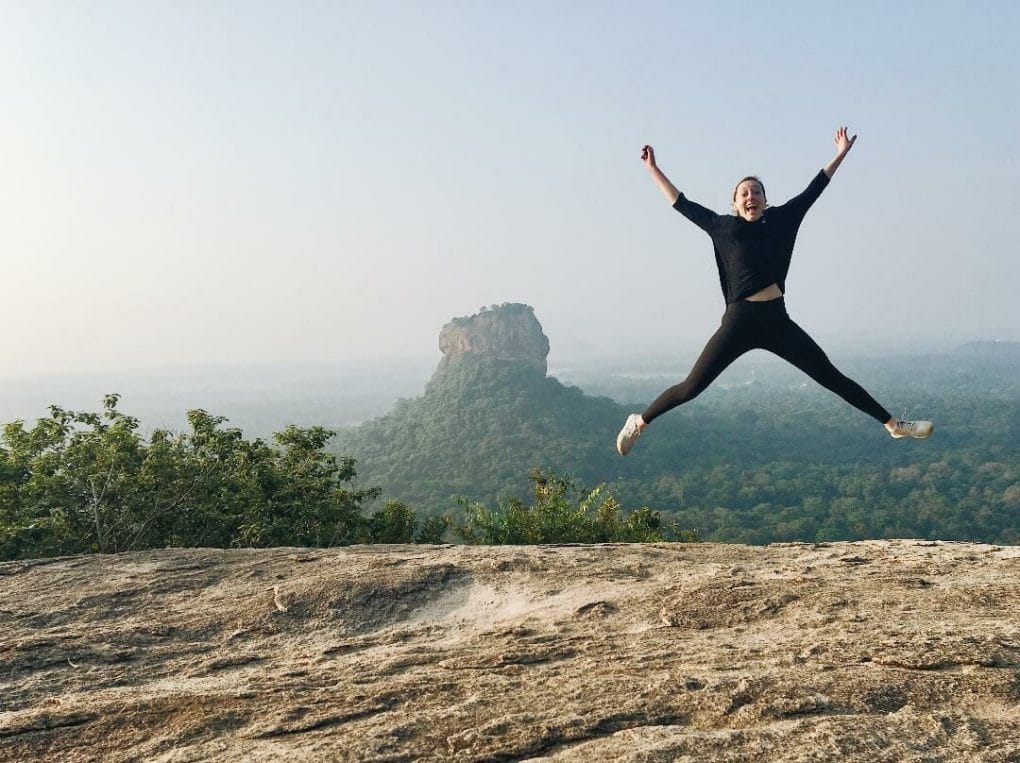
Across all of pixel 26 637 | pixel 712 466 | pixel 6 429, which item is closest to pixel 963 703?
pixel 26 637

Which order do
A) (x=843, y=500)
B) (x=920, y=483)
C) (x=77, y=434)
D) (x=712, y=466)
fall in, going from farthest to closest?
1. (x=712, y=466)
2. (x=920, y=483)
3. (x=843, y=500)
4. (x=77, y=434)

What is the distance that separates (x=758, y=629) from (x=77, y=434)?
457 inches

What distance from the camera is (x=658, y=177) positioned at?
174 inches

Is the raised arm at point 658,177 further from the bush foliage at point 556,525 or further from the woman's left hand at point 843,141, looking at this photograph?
the bush foliage at point 556,525

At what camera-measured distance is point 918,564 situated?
15.4 feet

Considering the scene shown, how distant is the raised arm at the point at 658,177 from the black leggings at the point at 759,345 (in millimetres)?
868

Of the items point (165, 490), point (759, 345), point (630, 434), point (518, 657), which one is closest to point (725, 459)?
point (165, 490)

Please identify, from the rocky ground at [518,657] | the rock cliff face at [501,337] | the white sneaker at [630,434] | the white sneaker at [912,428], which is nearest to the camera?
the rocky ground at [518,657]

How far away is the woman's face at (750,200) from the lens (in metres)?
4.10

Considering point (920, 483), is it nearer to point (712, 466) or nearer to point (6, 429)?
point (712, 466)

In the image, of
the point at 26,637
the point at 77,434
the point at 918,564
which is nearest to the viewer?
the point at 26,637

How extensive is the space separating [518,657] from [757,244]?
2.79 m

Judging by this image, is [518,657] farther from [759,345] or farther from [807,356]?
[807,356]

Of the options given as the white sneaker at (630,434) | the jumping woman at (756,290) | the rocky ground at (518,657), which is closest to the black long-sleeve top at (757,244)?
the jumping woman at (756,290)
